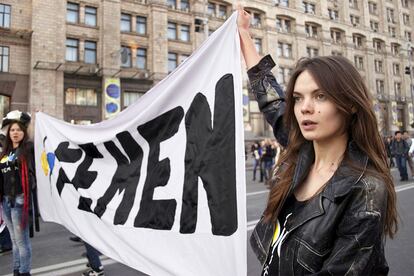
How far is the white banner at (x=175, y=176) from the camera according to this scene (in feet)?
7.50

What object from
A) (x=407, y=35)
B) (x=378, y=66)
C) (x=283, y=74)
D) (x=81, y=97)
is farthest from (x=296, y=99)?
(x=407, y=35)

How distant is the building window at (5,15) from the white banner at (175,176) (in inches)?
1092

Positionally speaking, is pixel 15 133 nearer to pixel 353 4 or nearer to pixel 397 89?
pixel 353 4

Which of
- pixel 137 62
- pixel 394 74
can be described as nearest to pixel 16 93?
pixel 137 62

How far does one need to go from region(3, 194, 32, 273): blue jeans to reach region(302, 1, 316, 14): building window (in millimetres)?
45221

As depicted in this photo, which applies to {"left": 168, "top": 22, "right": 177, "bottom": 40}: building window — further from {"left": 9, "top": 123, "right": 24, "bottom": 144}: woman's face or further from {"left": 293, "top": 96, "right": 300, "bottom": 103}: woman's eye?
{"left": 293, "top": 96, "right": 300, "bottom": 103}: woman's eye

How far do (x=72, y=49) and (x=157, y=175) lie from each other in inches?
1123

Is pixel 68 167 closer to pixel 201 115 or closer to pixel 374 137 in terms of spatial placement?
pixel 201 115

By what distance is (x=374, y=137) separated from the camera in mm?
1279

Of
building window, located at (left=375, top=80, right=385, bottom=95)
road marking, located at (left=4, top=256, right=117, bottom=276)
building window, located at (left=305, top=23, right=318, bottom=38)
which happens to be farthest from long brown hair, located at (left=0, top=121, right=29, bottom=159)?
building window, located at (left=375, top=80, right=385, bottom=95)

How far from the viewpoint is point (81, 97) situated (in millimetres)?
28578

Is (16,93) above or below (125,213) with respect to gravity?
above

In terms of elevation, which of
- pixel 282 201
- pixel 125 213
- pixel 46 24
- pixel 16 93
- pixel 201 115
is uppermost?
pixel 46 24

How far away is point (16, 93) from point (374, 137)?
29463mm
